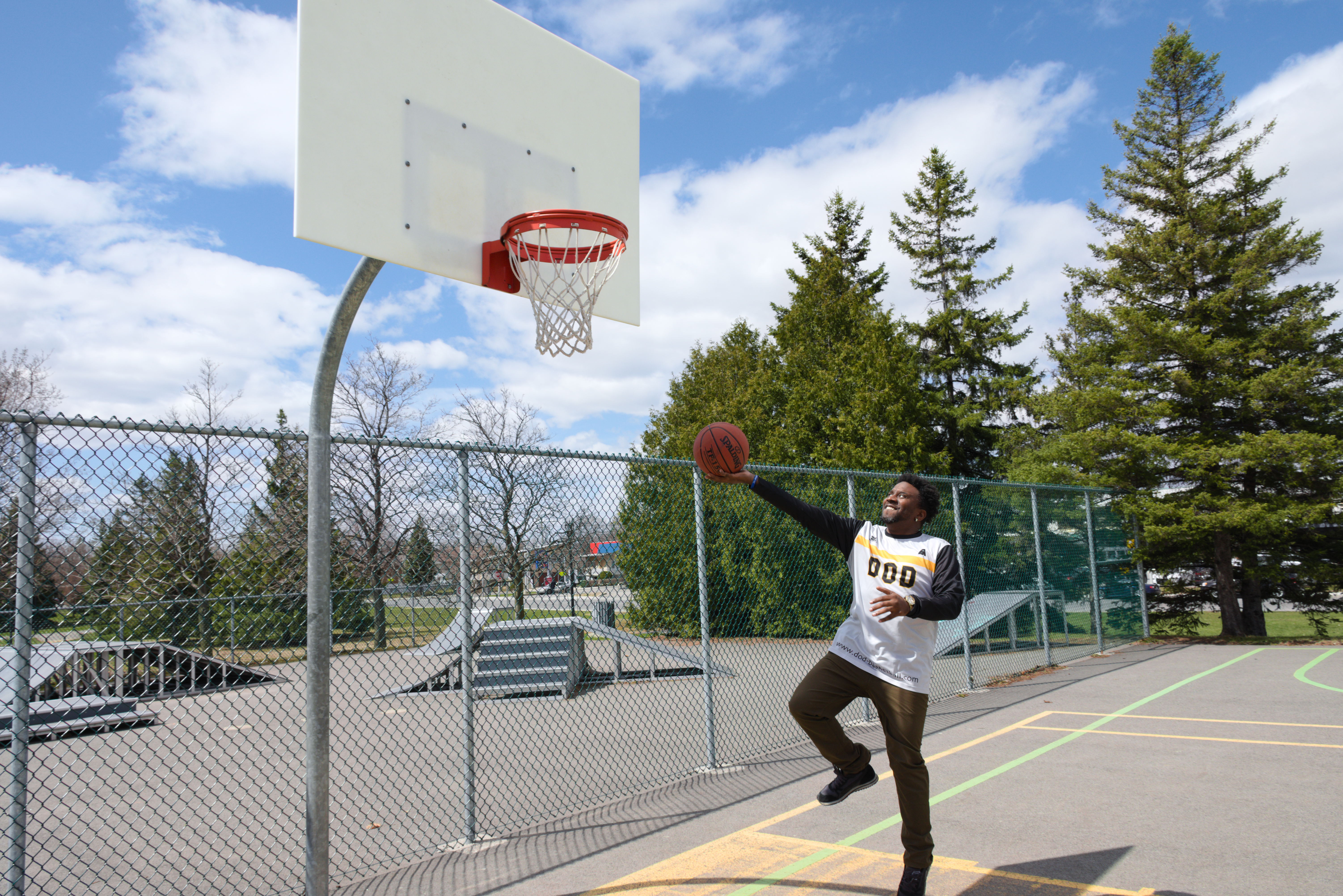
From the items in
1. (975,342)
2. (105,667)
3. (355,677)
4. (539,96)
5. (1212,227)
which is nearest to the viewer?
(539,96)

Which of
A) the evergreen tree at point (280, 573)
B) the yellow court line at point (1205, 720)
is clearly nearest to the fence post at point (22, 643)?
the evergreen tree at point (280, 573)

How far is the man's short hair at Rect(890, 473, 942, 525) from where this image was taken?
168 inches

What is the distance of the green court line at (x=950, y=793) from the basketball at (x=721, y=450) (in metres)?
2.09

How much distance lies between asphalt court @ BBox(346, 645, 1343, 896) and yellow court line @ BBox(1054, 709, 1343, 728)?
43 mm

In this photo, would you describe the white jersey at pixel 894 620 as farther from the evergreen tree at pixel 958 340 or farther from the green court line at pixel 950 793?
the evergreen tree at pixel 958 340

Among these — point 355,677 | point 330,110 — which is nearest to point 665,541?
point 355,677

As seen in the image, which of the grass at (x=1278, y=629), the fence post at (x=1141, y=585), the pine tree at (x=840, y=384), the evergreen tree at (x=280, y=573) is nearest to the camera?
the evergreen tree at (x=280, y=573)

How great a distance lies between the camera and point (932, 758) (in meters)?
6.75

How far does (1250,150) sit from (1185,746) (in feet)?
52.7

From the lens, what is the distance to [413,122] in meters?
3.98

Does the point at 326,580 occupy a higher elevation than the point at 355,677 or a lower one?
higher

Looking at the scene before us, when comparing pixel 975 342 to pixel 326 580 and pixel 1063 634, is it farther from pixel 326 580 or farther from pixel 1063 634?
pixel 326 580

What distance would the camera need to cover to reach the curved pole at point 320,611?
3332 mm

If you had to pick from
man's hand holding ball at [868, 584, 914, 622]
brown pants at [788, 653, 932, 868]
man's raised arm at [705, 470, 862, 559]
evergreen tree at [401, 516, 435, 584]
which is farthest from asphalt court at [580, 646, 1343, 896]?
evergreen tree at [401, 516, 435, 584]
